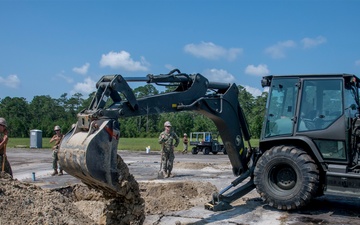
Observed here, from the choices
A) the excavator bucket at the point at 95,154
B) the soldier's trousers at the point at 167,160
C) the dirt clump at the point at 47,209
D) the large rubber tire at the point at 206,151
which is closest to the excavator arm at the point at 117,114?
the excavator bucket at the point at 95,154

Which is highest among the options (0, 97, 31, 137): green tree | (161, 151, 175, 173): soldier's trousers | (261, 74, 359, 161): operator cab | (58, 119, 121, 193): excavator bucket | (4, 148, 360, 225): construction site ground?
(0, 97, 31, 137): green tree

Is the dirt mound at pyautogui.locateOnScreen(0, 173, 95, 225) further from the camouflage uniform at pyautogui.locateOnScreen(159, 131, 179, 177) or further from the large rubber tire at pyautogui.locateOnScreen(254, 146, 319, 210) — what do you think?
the camouflage uniform at pyautogui.locateOnScreen(159, 131, 179, 177)

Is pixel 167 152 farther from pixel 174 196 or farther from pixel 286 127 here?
pixel 286 127

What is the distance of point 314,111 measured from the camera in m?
7.91

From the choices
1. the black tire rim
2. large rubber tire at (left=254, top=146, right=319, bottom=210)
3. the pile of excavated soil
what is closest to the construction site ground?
the pile of excavated soil

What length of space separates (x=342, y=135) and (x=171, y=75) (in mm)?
3368

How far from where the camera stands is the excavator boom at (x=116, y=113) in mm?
5602

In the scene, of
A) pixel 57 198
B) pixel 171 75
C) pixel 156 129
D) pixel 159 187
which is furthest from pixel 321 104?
pixel 156 129

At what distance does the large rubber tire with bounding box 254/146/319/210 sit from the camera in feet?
24.5

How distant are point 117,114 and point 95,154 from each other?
31.1 inches

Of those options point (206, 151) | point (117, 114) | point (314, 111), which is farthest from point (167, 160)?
point (206, 151)

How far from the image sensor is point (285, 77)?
834 centimetres

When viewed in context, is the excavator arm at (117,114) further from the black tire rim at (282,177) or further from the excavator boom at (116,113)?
the black tire rim at (282,177)

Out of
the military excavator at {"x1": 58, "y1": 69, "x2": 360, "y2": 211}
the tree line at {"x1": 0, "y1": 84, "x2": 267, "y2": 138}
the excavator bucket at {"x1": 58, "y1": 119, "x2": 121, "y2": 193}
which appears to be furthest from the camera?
the tree line at {"x1": 0, "y1": 84, "x2": 267, "y2": 138}
